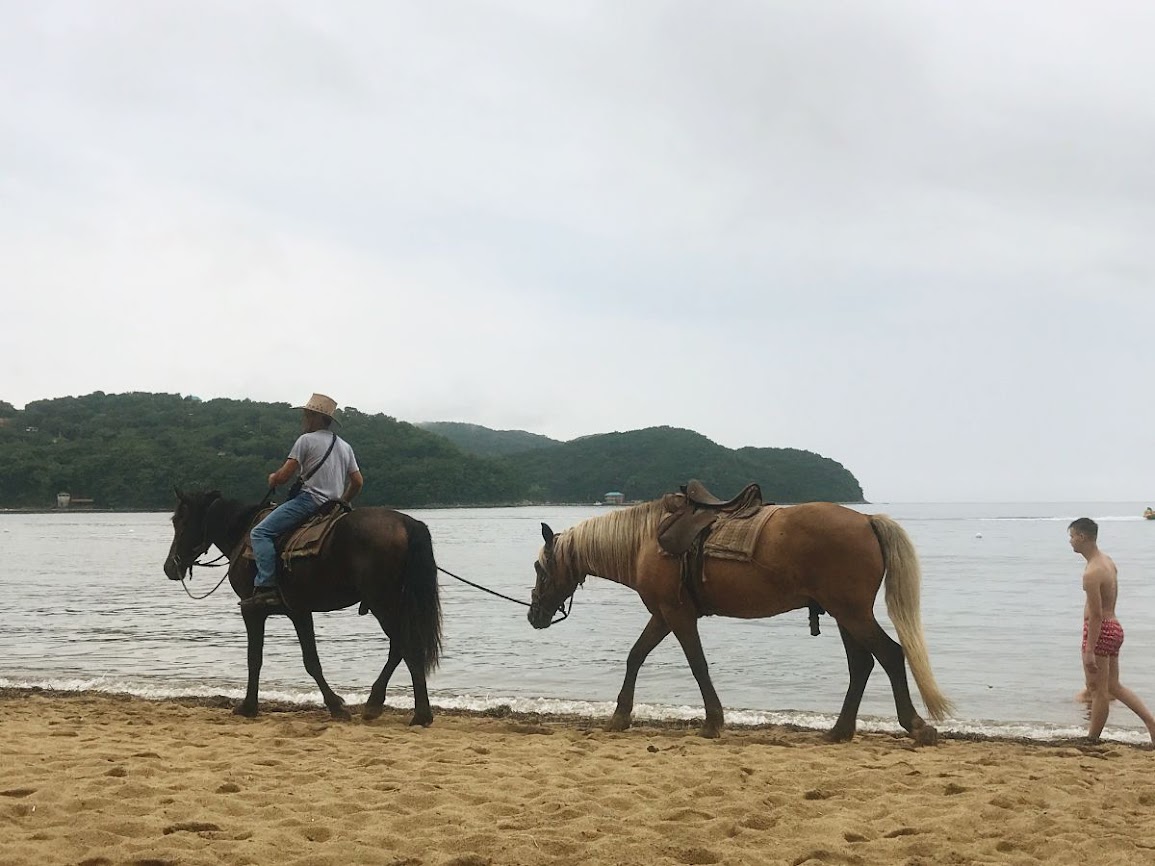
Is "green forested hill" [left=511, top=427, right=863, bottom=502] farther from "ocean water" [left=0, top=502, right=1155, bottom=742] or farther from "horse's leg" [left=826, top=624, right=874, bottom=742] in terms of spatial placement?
"horse's leg" [left=826, top=624, right=874, bottom=742]

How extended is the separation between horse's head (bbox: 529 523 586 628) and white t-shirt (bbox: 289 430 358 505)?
1.80m

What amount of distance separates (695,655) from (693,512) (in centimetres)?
112

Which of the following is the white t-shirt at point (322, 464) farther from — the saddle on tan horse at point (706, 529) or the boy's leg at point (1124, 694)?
the boy's leg at point (1124, 694)

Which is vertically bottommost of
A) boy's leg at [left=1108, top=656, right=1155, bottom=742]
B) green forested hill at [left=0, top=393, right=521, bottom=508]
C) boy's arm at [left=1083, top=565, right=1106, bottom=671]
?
boy's leg at [left=1108, top=656, right=1155, bottom=742]

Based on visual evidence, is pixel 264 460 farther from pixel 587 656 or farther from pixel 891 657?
pixel 891 657

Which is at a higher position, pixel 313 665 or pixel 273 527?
pixel 273 527

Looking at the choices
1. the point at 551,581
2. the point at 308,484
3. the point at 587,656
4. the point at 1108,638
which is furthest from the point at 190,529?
the point at 1108,638

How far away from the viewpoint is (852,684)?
24.5 ft

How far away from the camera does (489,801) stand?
4.93m

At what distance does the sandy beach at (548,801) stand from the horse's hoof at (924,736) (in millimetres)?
112

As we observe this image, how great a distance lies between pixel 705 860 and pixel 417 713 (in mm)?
4304

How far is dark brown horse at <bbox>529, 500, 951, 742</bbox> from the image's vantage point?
7.04 m

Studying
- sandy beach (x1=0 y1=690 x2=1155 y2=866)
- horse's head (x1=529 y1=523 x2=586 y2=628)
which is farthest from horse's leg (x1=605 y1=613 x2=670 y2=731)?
horse's head (x1=529 y1=523 x2=586 y2=628)

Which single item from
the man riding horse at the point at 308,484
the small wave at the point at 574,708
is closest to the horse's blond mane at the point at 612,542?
the small wave at the point at 574,708
